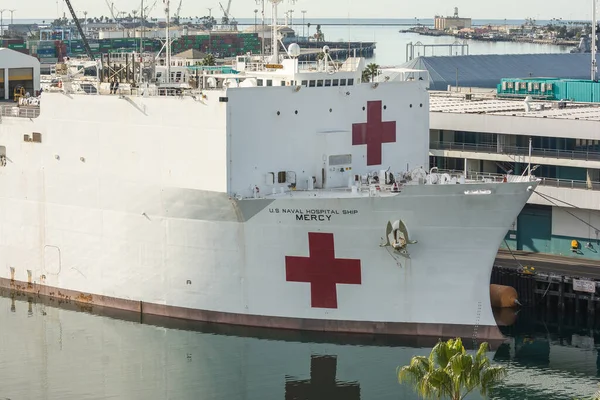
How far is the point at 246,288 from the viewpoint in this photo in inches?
930

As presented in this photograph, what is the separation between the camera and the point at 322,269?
23.0m

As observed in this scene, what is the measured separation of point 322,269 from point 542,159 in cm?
904

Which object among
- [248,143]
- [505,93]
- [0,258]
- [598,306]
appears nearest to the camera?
[248,143]

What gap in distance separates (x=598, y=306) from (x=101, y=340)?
1072cm

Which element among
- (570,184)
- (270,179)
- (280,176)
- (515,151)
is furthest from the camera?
(515,151)

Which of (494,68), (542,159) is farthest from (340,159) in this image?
(494,68)

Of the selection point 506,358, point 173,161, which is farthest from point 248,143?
point 506,358

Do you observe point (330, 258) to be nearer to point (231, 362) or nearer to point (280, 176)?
point (280, 176)

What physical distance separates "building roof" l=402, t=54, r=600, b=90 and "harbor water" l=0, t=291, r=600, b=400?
2839 centimetres

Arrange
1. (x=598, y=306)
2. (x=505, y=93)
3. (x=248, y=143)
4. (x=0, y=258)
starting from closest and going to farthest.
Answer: (x=248, y=143)
(x=598, y=306)
(x=0, y=258)
(x=505, y=93)

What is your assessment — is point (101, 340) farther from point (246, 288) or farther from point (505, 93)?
point (505, 93)

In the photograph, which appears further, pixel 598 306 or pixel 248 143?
pixel 598 306

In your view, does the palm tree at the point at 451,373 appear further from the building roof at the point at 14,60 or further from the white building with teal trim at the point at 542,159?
the building roof at the point at 14,60

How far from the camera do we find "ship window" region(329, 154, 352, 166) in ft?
79.4
